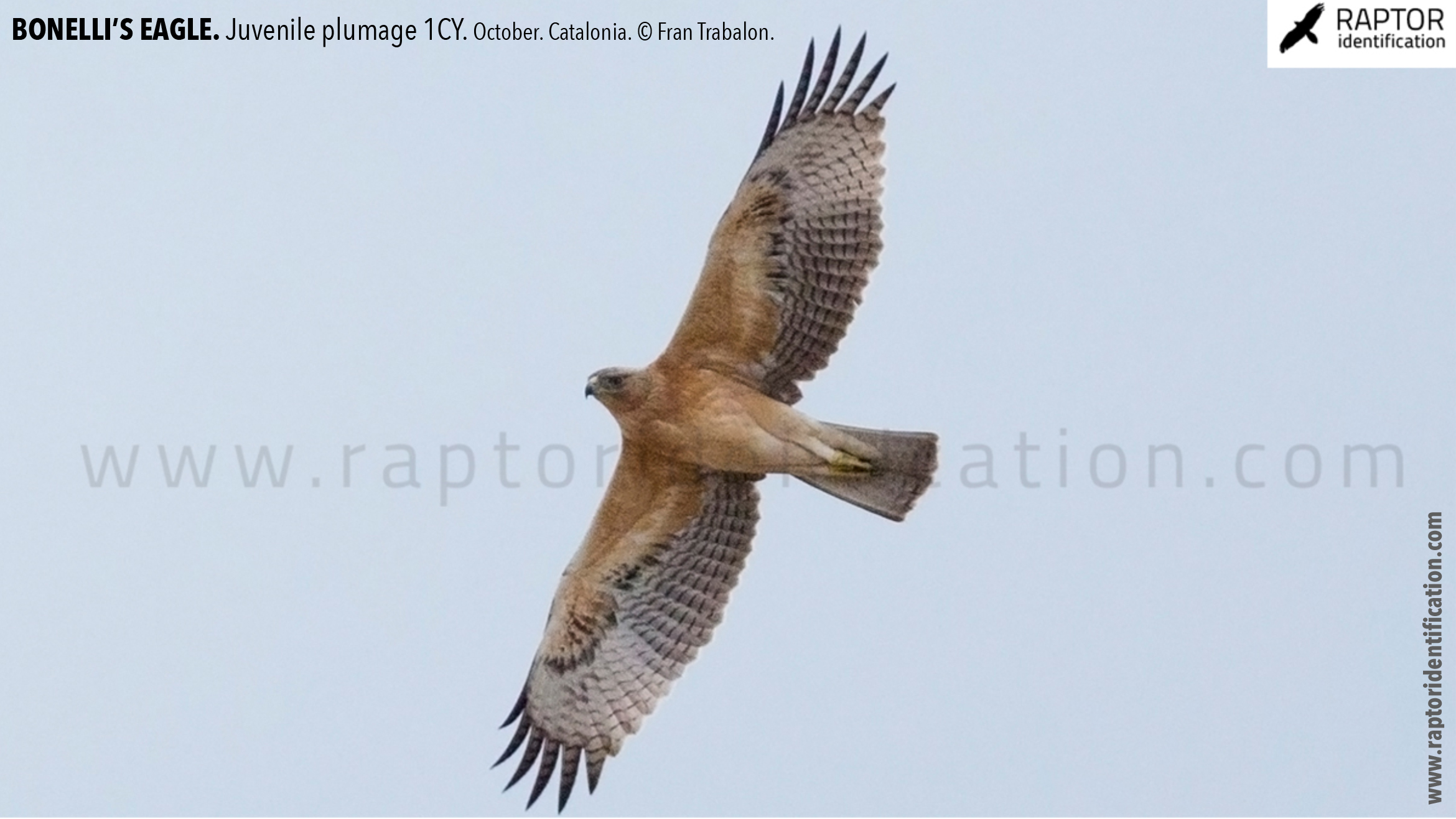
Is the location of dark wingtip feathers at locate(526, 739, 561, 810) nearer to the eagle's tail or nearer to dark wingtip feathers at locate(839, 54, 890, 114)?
the eagle's tail

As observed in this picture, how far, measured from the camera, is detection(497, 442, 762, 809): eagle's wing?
9312 mm

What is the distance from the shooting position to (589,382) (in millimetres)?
8828

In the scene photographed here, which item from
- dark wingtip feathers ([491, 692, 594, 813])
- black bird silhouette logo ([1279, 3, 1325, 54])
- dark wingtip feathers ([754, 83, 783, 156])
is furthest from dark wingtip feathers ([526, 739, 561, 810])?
black bird silhouette logo ([1279, 3, 1325, 54])

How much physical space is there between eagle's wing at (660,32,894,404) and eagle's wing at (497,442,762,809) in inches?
26.7

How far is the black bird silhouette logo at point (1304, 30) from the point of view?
10281 mm

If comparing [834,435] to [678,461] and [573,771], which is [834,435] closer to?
[678,461]

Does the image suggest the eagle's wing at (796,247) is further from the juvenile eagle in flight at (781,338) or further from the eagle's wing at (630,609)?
the eagle's wing at (630,609)

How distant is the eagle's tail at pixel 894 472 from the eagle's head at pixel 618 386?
2.87ft

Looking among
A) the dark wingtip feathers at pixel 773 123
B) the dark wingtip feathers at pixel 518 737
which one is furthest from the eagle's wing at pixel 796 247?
the dark wingtip feathers at pixel 518 737

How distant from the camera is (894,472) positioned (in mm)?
8938

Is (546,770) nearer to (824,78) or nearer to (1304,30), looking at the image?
(824,78)

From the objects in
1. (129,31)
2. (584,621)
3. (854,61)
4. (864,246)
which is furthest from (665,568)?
(129,31)

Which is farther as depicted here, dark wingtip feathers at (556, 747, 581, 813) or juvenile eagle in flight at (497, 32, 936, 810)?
dark wingtip feathers at (556, 747, 581, 813)

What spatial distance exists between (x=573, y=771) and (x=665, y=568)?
108 centimetres
